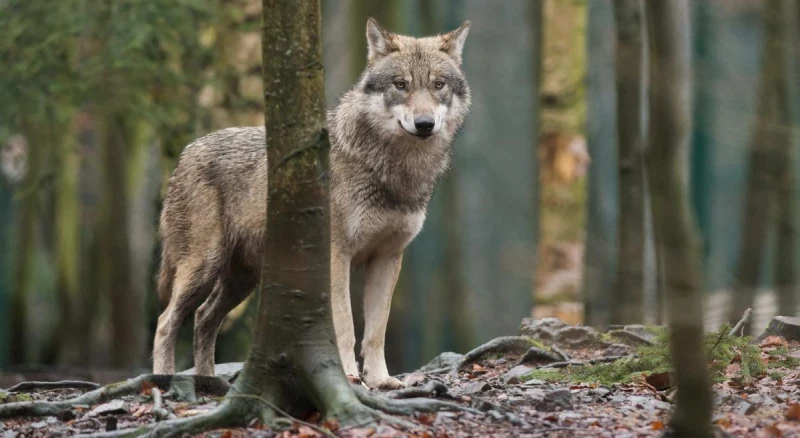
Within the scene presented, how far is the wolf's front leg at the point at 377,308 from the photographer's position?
268 inches

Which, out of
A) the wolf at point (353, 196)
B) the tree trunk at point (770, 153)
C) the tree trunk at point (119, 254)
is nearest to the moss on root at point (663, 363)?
the tree trunk at point (770, 153)

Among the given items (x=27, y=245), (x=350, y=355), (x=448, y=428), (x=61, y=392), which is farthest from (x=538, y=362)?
(x=27, y=245)

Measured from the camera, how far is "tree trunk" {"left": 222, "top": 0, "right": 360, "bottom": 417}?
4.94 m

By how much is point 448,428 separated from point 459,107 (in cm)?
298

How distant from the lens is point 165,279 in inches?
309

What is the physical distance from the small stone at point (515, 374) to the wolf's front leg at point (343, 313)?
101cm

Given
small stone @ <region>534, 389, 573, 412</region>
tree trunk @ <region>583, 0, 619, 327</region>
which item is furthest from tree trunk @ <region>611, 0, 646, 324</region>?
small stone @ <region>534, 389, 573, 412</region>

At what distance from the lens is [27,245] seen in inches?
698

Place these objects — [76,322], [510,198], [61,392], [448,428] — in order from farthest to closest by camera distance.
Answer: [76,322]
[510,198]
[61,392]
[448,428]

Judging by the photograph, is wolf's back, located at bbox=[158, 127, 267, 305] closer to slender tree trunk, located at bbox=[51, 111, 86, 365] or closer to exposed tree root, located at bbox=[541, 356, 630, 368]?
exposed tree root, located at bbox=[541, 356, 630, 368]

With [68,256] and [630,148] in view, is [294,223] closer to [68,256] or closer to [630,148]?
[630,148]

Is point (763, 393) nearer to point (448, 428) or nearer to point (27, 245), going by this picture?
point (448, 428)

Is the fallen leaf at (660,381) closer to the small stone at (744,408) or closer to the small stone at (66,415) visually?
the small stone at (744,408)

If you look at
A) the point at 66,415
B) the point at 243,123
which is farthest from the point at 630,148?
the point at 243,123
